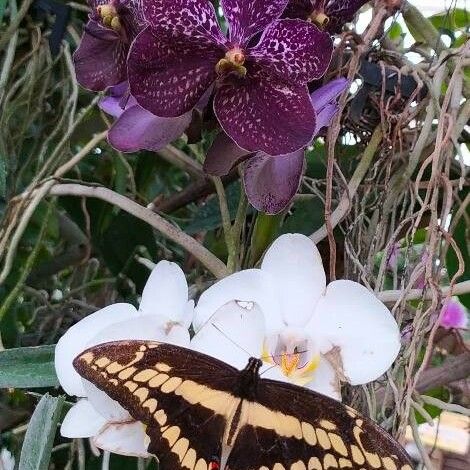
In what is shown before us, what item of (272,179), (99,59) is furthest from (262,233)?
(99,59)

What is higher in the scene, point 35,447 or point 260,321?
point 260,321

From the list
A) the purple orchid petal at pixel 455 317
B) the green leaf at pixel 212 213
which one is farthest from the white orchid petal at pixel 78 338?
the purple orchid petal at pixel 455 317

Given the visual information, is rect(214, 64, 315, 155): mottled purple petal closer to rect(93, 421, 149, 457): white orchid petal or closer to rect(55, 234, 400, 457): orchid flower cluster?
rect(55, 234, 400, 457): orchid flower cluster

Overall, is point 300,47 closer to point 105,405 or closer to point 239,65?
point 239,65

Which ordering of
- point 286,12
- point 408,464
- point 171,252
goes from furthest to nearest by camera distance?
point 171,252 < point 286,12 < point 408,464

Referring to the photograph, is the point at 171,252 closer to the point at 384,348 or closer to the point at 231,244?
the point at 231,244

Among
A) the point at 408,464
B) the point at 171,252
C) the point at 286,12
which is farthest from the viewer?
the point at 171,252

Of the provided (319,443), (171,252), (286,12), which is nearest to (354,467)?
(319,443)

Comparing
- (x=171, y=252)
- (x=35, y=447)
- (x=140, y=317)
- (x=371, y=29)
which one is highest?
(x=371, y=29)
